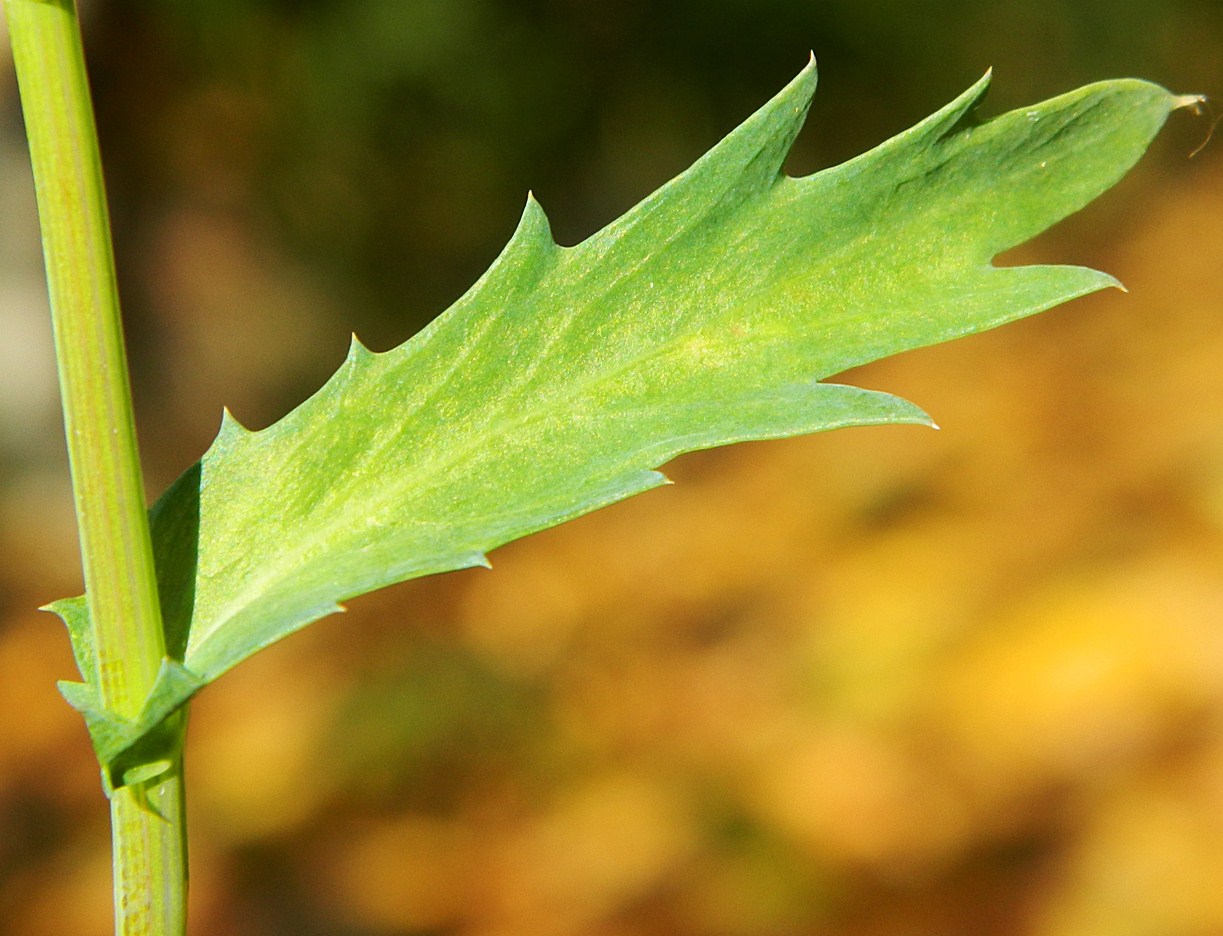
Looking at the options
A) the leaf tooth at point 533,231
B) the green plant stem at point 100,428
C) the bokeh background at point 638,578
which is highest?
the bokeh background at point 638,578

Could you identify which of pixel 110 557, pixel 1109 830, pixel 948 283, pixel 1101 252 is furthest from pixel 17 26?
pixel 1101 252

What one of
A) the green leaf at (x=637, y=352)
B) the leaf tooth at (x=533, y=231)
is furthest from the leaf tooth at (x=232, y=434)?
the leaf tooth at (x=533, y=231)

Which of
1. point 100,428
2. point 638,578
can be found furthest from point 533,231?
point 638,578

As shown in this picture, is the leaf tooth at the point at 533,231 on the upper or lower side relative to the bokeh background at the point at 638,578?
lower

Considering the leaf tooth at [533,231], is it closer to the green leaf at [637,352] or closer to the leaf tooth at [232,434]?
the green leaf at [637,352]

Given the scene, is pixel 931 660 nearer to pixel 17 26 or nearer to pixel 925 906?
pixel 925 906

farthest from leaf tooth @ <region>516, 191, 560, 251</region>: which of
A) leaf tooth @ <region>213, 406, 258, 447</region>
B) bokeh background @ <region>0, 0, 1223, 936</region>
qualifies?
bokeh background @ <region>0, 0, 1223, 936</region>
